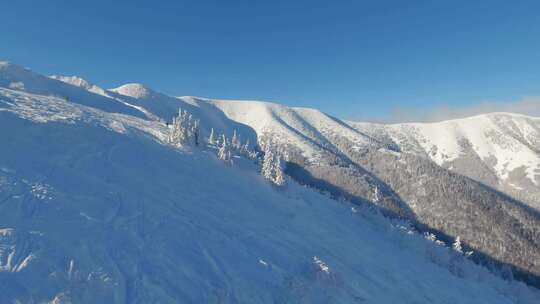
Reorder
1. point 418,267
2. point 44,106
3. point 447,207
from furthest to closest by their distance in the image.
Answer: point 447,207
point 44,106
point 418,267

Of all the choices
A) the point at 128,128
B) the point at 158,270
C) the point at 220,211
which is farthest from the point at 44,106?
the point at 158,270

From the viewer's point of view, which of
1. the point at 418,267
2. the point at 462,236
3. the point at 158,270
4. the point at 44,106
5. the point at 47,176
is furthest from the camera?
the point at 462,236

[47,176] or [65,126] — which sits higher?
[65,126]

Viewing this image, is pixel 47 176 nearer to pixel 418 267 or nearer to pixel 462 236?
pixel 418 267

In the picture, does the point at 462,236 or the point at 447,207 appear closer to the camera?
the point at 462,236

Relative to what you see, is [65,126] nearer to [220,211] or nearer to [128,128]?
[128,128]

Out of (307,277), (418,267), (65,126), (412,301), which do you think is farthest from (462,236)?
(65,126)
